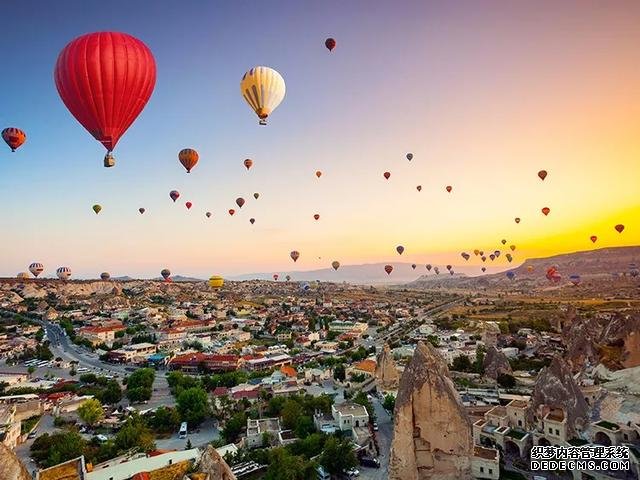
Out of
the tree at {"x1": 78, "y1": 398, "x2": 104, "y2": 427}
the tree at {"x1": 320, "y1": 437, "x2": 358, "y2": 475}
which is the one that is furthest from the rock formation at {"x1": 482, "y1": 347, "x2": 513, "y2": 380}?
the tree at {"x1": 78, "y1": 398, "x2": 104, "y2": 427}

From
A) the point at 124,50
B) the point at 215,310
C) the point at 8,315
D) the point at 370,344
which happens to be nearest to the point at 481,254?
the point at 370,344

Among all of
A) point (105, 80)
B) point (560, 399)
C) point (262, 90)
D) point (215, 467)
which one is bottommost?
point (560, 399)

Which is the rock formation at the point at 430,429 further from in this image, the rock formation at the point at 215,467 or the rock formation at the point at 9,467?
the rock formation at the point at 9,467

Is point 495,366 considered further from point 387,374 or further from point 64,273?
point 64,273

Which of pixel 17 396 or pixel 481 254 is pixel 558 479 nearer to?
pixel 17 396

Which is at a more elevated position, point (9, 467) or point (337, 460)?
point (9, 467)

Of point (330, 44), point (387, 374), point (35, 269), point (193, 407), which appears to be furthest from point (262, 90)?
point (35, 269)

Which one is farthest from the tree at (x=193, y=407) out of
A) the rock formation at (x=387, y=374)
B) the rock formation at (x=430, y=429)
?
the rock formation at (x=430, y=429)
